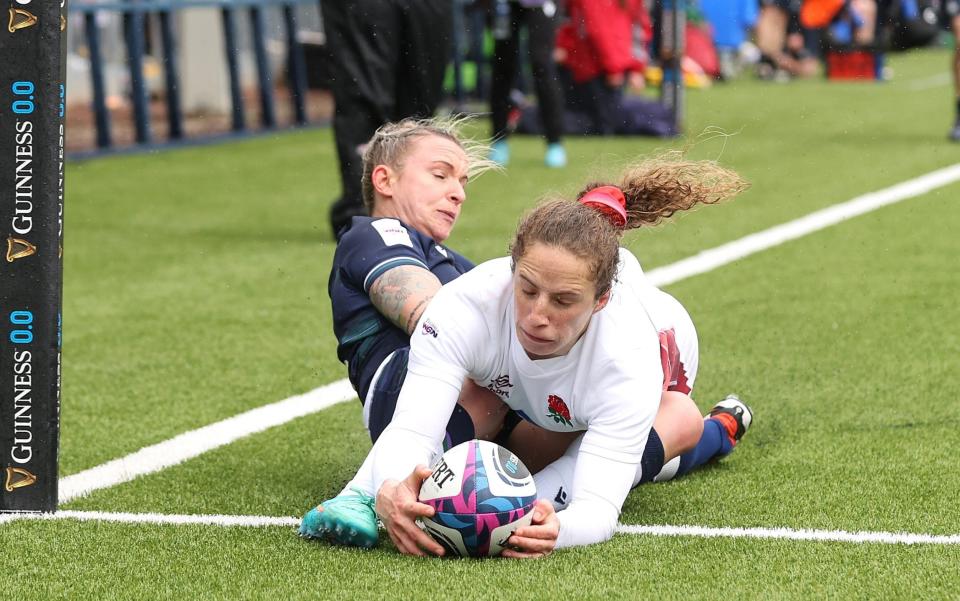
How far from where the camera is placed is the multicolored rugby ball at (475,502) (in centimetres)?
358

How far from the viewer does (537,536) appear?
11.8ft

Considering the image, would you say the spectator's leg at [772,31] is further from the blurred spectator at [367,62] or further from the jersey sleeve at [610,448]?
the jersey sleeve at [610,448]

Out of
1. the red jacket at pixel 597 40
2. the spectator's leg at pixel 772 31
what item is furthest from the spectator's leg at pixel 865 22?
the red jacket at pixel 597 40

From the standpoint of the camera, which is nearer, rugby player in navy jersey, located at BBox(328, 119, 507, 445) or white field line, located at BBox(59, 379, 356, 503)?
rugby player in navy jersey, located at BBox(328, 119, 507, 445)

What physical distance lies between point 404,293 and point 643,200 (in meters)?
0.70

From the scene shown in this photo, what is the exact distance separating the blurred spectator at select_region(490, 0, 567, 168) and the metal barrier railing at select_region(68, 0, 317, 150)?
10.3 feet

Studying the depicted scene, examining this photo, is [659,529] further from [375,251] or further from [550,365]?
[375,251]

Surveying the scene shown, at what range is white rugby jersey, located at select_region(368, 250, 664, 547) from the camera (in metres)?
3.65

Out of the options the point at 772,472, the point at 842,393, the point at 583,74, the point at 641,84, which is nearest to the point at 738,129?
the point at 583,74

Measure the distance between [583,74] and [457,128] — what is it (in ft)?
29.6

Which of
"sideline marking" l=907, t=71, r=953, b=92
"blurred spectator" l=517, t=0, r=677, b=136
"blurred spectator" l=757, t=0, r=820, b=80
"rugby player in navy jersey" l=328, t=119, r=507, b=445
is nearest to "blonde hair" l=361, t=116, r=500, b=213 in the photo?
"rugby player in navy jersey" l=328, t=119, r=507, b=445

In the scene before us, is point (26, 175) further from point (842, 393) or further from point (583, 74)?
point (583, 74)

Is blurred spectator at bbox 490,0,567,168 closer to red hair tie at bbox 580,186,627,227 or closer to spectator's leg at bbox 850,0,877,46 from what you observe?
red hair tie at bbox 580,186,627,227

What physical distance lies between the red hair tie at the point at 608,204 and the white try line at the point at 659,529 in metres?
0.79
